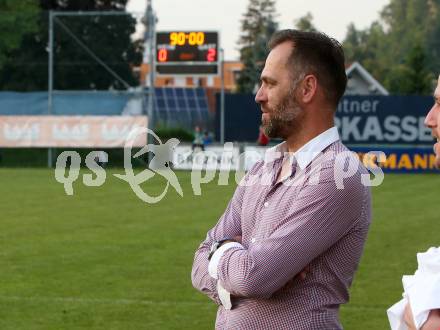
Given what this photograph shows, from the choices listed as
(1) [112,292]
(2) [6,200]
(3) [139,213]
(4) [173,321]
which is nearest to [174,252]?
(1) [112,292]

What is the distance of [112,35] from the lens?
49938mm

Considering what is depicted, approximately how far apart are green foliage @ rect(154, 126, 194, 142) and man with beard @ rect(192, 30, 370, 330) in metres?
44.1

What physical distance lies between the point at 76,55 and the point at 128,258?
124 ft

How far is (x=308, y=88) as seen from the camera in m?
3.85

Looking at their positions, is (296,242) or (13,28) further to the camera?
(13,28)

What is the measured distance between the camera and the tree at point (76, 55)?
161ft

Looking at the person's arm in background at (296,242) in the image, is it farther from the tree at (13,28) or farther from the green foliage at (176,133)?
the tree at (13,28)

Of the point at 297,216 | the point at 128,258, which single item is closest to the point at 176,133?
the point at 128,258

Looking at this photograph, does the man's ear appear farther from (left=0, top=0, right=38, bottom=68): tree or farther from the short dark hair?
(left=0, top=0, right=38, bottom=68): tree

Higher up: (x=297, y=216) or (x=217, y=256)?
(x=297, y=216)

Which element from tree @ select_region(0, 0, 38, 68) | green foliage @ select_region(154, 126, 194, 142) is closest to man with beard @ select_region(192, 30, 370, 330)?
Answer: green foliage @ select_region(154, 126, 194, 142)

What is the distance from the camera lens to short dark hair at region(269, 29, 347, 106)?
385cm

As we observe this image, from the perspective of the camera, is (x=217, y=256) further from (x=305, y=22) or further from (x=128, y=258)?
(x=305, y=22)

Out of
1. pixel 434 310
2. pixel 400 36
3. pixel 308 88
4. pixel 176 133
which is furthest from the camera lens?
pixel 400 36
